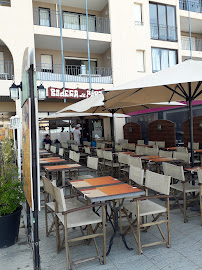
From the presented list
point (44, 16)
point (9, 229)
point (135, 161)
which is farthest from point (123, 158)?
point (44, 16)

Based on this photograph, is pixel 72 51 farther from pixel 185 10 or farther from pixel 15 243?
pixel 15 243

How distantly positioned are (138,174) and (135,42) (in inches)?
542

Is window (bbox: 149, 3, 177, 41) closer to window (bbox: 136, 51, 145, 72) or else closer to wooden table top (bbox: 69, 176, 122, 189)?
window (bbox: 136, 51, 145, 72)

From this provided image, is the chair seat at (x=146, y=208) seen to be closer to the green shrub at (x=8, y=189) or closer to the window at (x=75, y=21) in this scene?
the green shrub at (x=8, y=189)

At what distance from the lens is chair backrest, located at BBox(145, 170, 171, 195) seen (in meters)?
3.62

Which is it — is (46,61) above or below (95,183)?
above

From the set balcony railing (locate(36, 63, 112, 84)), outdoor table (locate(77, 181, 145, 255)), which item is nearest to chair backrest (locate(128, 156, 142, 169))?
outdoor table (locate(77, 181, 145, 255))

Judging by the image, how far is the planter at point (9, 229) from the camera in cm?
370

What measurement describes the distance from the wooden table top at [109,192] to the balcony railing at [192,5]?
63.7 feet

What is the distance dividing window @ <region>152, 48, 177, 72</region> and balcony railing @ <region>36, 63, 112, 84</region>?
10.4 feet

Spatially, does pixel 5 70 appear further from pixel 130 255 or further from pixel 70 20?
pixel 130 255

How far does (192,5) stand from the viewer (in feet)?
63.3

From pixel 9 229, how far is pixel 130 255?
1828 millimetres

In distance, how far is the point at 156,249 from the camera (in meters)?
3.49
